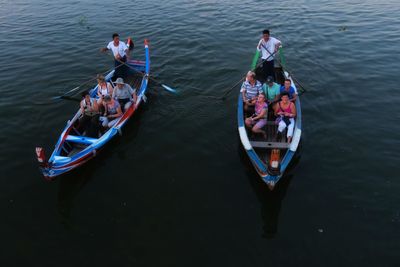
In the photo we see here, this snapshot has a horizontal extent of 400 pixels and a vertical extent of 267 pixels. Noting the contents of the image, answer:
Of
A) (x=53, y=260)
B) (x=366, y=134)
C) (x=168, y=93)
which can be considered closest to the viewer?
(x=53, y=260)

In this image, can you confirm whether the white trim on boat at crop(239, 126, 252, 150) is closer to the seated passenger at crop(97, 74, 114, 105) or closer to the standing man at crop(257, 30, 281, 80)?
the standing man at crop(257, 30, 281, 80)

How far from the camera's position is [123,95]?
48.4 ft

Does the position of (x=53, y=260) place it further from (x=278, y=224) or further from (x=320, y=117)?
(x=320, y=117)

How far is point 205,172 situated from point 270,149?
8.57 ft

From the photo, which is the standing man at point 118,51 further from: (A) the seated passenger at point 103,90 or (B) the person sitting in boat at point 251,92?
(B) the person sitting in boat at point 251,92

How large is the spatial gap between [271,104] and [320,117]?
2.76m

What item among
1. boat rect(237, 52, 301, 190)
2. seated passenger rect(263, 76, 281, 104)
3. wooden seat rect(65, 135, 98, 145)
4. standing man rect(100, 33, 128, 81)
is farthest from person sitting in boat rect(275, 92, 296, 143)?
standing man rect(100, 33, 128, 81)

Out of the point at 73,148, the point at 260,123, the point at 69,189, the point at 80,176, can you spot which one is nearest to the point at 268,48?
the point at 260,123

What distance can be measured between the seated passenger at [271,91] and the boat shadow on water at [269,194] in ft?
8.48

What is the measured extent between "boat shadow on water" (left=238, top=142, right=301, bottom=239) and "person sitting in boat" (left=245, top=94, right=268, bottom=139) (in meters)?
1.22

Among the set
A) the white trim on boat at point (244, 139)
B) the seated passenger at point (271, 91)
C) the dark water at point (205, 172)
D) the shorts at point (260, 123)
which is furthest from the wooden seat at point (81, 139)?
the seated passenger at point (271, 91)

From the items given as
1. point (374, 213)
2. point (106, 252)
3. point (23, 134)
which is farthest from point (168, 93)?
point (374, 213)

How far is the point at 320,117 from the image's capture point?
48.0ft

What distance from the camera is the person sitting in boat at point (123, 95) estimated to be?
47.7 ft
